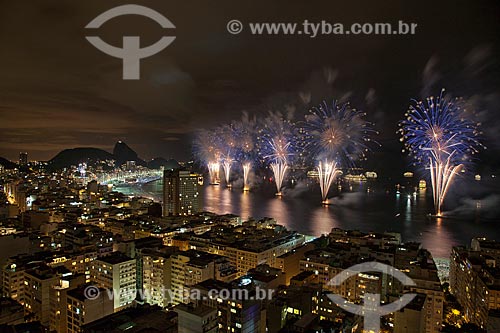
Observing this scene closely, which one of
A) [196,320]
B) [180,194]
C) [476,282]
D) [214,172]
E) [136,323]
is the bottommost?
[476,282]

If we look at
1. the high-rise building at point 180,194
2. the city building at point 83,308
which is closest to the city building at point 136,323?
the city building at point 83,308

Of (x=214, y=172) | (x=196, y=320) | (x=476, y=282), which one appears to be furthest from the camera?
(x=214, y=172)

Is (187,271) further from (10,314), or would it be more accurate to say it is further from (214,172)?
(214,172)

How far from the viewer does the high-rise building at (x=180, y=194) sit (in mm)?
13383

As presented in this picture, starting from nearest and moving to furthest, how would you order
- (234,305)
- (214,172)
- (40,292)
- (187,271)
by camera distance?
1. (234,305)
2. (40,292)
3. (187,271)
4. (214,172)

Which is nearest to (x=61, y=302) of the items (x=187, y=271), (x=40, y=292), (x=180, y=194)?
(x=40, y=292)

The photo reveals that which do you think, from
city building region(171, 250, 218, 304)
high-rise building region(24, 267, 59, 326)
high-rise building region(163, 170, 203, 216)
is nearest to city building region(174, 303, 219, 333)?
city building region(171, 250, 218, 304)

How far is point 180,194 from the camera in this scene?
1338 cm

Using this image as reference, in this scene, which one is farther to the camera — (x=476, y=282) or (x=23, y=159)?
(x=23, y=159)

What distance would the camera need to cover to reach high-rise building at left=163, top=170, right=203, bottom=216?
13.4 metres

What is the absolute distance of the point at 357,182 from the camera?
25359mm

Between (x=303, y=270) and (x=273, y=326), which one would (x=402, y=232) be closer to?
(x=303, y=270)

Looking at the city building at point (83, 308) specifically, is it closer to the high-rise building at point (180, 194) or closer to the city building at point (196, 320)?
the city building at point (196, 320)

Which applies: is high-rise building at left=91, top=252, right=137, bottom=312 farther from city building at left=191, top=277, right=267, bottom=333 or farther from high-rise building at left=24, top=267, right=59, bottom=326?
city building at left=191, top=277, right=267, bottom=333
